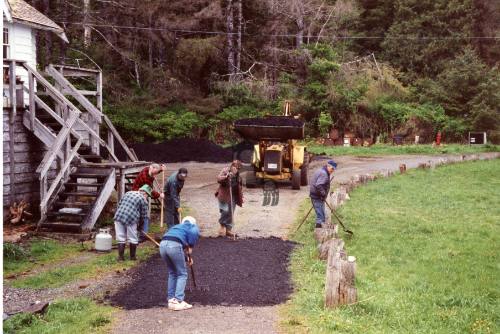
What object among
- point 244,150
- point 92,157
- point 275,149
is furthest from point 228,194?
point 244,150

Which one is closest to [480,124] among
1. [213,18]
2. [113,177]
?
[213,18]

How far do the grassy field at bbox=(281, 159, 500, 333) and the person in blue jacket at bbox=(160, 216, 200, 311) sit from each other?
5.32 ft

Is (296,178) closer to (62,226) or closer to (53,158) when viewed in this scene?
(53,158)

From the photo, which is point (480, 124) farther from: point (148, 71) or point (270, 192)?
point (270, 192)

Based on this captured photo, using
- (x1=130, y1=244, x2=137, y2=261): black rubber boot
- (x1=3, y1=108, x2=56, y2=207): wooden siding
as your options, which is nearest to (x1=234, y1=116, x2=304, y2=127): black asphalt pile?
(x1=3, y1=108, x2=56, y2=207): wooden siding

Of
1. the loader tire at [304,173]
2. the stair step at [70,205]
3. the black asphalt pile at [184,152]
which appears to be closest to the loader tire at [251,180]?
the loader tire at [304,173]

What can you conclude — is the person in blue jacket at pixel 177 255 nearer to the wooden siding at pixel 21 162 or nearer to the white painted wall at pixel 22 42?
the wooden siding at pixel 21 162

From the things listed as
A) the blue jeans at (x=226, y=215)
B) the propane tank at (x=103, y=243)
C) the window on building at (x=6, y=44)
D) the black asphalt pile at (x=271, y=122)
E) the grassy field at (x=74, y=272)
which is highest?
the window on building at (x=6, y=44)

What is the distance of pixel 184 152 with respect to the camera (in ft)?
117

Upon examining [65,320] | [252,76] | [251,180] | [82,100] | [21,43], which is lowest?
[65,320]

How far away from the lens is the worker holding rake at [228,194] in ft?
49.9

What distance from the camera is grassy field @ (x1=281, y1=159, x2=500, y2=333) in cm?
907

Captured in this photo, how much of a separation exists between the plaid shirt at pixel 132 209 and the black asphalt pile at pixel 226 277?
95 centimetres

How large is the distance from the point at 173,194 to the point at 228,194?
5.36 ft
